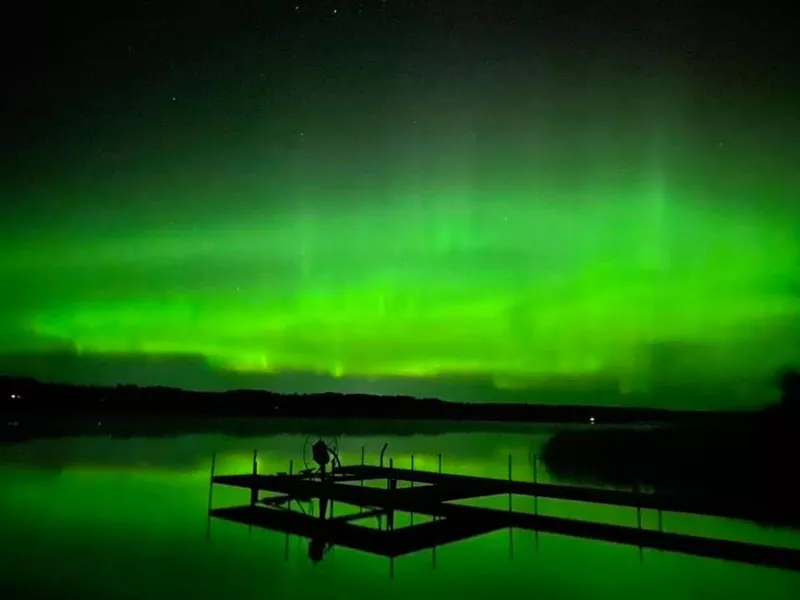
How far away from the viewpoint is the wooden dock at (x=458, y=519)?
15.5 meters

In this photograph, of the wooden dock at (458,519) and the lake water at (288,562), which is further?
the wooden dock at (458,519)

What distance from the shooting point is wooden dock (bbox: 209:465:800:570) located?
612 inches

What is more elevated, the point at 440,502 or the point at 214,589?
the point at 440,502

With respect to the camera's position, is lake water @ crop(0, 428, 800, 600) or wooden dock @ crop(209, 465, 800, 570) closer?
lake water @ crop(0, 428, 800, 600)

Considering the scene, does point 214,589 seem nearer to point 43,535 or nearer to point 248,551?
point 248,551

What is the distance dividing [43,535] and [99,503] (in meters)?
6.14

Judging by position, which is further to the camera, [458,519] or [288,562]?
[458,519]

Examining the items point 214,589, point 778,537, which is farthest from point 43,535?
point 778,537

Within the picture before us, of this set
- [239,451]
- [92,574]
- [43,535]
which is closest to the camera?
[92,574]

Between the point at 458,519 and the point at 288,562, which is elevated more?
the point at 458,519

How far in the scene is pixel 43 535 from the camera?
19594mm

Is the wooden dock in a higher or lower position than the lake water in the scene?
higher

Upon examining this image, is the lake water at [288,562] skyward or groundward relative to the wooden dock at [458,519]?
groundward

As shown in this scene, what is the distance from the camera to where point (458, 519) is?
19312mm
